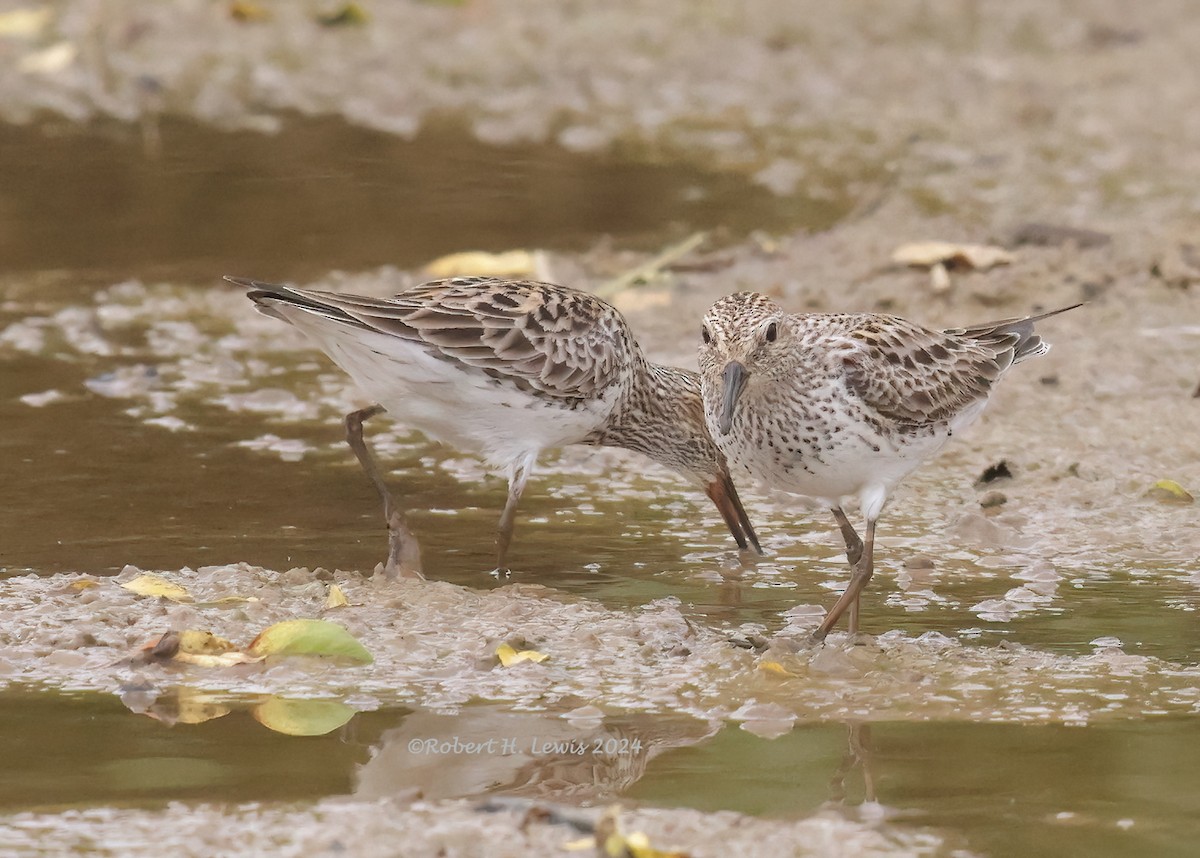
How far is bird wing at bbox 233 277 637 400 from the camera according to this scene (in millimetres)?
6441

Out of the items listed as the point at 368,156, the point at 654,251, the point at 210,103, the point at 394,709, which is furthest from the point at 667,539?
the point at 210,103

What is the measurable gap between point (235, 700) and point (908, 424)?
2440mm

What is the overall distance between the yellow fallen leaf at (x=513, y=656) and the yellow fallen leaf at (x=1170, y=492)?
2.89 metres

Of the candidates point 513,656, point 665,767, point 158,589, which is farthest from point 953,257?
point 665,767

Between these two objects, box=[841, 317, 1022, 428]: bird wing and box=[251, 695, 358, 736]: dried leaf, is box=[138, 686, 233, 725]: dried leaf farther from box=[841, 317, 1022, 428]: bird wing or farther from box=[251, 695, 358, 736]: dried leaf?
box=[841, 317, 1022, 428]: bird wing

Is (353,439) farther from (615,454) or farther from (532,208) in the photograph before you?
(532,208)

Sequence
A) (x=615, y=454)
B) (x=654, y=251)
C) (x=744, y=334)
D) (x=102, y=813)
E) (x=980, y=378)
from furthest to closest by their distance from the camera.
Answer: (x=654, y=251), (x=615, y=454), (x=980, y=378), (x=744, y=334), (x=102, y=813)

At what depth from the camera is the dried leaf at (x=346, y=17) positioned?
15461 millimetres

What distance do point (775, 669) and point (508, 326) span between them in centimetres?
194

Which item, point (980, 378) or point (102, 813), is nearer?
point (102, 813)

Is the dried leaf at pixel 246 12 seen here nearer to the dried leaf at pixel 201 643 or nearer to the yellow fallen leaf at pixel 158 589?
the yellow fallen leaf at pixel 158 589

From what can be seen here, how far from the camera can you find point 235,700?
16.9ft

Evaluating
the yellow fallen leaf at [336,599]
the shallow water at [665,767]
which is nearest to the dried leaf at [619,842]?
the shallow water at [665,767]

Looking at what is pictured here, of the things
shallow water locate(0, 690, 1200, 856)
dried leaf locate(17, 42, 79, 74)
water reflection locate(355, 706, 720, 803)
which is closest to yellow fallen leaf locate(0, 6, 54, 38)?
dried leaf locate(17, 42, 79, 74)
